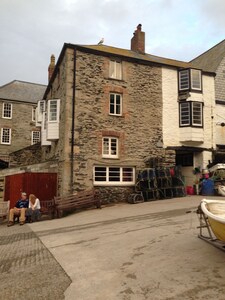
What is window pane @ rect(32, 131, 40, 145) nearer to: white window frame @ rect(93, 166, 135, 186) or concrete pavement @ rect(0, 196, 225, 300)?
white window frame @ rect(93, 166, 135, 186)

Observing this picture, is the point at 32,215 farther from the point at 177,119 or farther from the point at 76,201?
the point at 177,119

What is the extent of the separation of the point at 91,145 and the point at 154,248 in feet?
37.9

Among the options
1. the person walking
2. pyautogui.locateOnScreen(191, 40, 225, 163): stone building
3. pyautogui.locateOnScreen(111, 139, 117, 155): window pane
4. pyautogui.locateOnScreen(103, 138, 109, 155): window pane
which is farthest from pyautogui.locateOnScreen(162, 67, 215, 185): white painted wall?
the person walking

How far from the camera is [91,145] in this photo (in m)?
17.8

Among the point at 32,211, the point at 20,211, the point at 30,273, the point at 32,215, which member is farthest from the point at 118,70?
the point at 30,273

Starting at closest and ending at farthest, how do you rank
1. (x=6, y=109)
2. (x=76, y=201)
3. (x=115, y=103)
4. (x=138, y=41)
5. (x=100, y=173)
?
(x=76, y=201) < (x=100, y=173) < (x=115, y=103) < (x=138, y=41) < (x=6, y=109)

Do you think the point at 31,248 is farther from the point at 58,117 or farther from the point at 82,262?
the point at 58,117

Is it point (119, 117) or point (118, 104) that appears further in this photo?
point (118, 104)

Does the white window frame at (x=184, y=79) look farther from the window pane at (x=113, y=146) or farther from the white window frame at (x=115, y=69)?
the window pane at (x=113, y=146)

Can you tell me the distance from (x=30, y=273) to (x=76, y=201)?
1033cm

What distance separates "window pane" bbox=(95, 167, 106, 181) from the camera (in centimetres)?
1792

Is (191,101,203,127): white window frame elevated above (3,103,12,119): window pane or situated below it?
below

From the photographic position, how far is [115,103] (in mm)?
19125

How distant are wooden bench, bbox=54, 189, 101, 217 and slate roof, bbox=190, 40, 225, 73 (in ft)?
51.4
